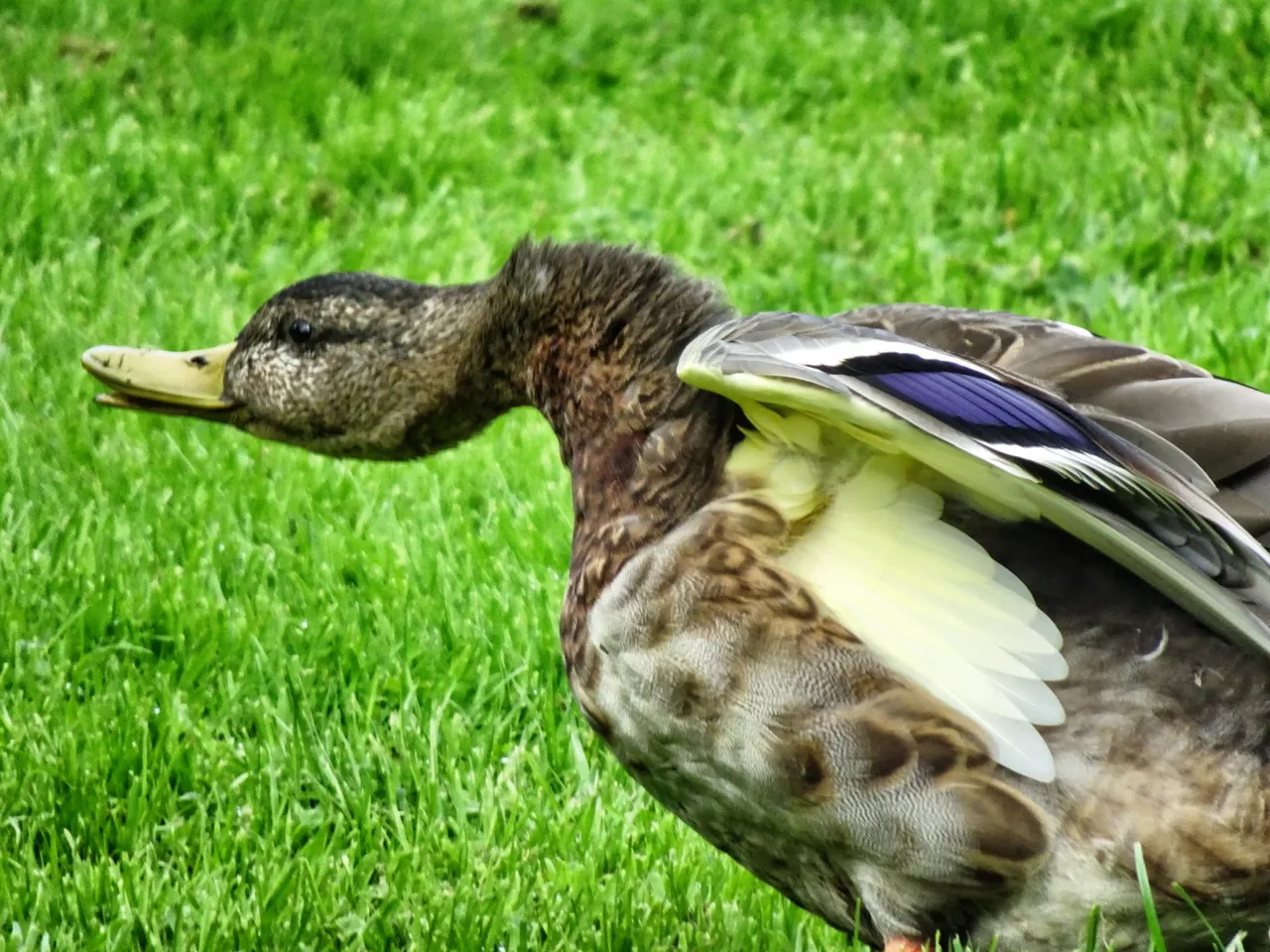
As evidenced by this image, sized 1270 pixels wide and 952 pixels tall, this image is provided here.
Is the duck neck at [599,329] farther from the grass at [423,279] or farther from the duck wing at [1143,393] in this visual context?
the grass at [423,279]

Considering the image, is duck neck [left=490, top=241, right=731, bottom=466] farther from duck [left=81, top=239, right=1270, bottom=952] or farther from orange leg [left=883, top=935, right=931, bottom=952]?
orange leg [left=883, top=935, right=931, bottom=952]

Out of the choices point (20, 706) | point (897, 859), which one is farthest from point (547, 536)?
point (897, 859)

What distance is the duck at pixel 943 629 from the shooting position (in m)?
2.64

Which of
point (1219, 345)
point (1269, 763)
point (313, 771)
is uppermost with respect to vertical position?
point (1269, 763)

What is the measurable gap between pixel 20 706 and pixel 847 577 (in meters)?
1.84

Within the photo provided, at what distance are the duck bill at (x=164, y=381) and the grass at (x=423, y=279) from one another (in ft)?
1.90

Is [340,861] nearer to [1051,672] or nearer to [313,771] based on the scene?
[313,771]

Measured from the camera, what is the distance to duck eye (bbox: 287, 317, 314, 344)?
371 centimetres

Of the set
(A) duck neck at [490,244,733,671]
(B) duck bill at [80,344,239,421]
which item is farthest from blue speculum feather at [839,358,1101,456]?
(B) duck bill at [80,344,239,421]

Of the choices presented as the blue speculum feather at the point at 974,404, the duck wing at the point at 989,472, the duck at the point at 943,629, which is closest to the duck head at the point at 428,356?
the duck at the point at 943,629

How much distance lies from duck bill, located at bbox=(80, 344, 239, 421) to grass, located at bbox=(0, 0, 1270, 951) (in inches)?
22.8

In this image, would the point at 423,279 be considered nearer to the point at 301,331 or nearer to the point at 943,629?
the point at 301,331

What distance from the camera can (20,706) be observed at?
3846 millimetres

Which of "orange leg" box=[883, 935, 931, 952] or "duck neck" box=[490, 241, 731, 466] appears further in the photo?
"duck neck" box=[490, 241, 731, 466]
